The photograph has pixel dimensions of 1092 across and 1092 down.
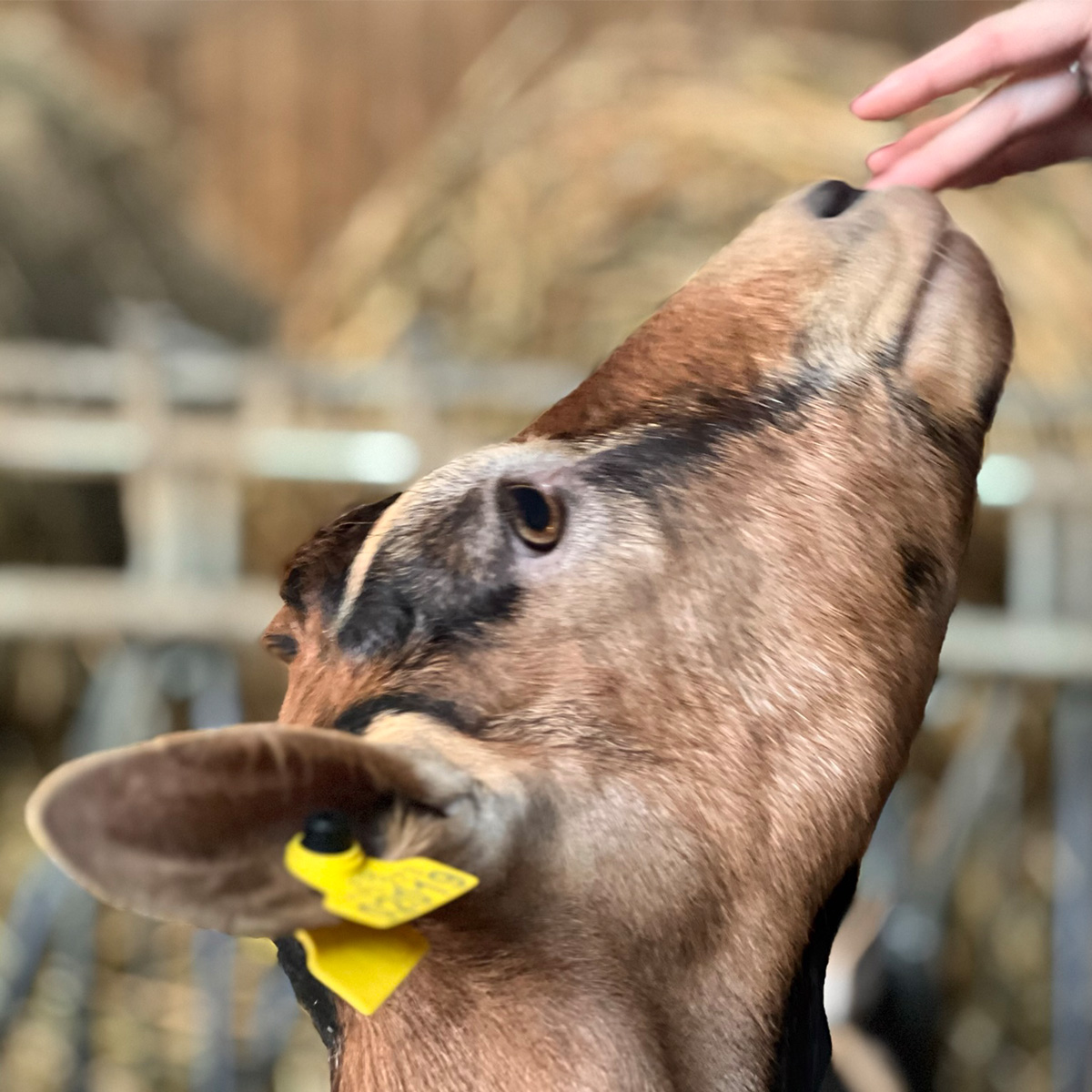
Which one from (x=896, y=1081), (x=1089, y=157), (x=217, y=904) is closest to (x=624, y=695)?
(x=217, y=904)

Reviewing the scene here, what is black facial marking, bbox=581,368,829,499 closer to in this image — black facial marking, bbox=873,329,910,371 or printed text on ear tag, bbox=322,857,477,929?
black facial marking, bbox=873,329,910,371

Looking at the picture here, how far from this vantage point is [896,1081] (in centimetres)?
173

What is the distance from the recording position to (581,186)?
9.95ft

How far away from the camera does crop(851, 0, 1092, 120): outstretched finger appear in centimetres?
85

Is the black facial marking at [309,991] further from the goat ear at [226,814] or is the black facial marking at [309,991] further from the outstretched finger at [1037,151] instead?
the outstretched finger at [1037,151]

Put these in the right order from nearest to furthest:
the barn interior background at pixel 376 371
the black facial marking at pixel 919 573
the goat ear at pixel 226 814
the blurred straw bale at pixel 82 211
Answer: the goat ear at pixel 226 814, the black facial marking at pixel 919 573, the barn interior background at pixel 376 371, the blurred straw bale at pixel 82 211

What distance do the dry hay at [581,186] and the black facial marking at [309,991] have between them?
2.35 meters

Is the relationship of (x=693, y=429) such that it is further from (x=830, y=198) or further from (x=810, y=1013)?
(x=810, y=1013)

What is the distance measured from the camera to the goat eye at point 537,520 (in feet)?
2.33

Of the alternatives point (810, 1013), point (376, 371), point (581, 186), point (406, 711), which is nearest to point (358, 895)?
point (406, 711)

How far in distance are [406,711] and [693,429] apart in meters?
0.26

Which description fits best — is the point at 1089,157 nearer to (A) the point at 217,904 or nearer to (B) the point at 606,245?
(A) the point at 217,904

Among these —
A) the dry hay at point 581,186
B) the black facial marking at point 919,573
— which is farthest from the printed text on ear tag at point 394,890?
the dry hay at point 581,186

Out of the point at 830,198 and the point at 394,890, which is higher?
the point at 830,198
